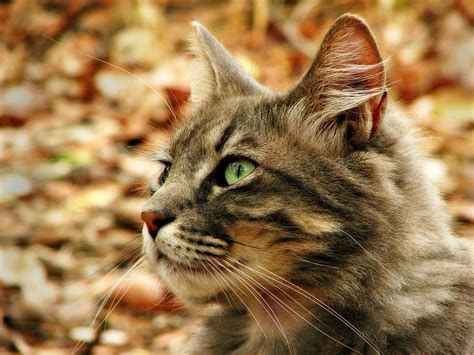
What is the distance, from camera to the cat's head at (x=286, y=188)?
8.05ft

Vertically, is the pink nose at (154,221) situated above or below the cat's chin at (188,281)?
above

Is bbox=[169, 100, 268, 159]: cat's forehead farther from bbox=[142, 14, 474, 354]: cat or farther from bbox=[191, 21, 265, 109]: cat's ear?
bbox=[191, 21, 265, 109]: cat's ear

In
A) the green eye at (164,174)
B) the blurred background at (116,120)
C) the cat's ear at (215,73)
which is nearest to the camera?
the green eye at (164,174)

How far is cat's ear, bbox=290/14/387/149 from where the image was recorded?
2.54 m

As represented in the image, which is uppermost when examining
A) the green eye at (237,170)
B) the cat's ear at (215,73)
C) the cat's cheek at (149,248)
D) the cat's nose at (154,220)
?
the cat's ear at (215,73)

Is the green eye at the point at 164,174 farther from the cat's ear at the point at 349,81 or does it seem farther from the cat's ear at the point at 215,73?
the cat's ear at the point at 349,81

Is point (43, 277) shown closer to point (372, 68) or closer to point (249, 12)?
point (372, 68)

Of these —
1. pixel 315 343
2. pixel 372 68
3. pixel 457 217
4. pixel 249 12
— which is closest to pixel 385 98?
pixel 372 68

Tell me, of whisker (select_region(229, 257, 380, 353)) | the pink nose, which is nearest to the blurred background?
the pink nose

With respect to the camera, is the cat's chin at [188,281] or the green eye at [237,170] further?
the green eye at [237,170]

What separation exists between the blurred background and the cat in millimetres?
358

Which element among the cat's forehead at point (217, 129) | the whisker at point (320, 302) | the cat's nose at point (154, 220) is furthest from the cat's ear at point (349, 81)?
the cat's nose at point (154, 220)

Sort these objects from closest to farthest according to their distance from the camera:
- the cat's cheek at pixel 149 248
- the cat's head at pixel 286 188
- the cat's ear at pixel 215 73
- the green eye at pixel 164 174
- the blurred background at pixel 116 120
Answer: the cat's head at pixel 286 188, the cat's cheek at pixel 149 248, the green eye at pixel 164 174, the cat's ear at pixel 215 73, the blurred background at pixel 116 120

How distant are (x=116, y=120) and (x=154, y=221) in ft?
15.0
